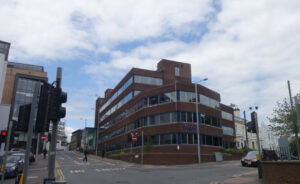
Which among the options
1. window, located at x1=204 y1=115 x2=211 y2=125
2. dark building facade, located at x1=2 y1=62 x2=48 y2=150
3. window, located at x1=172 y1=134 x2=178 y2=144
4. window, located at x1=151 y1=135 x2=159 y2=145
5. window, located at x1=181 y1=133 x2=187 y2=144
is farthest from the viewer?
dark building facade, located at x1=2 y1=62 x2=48 y2=150

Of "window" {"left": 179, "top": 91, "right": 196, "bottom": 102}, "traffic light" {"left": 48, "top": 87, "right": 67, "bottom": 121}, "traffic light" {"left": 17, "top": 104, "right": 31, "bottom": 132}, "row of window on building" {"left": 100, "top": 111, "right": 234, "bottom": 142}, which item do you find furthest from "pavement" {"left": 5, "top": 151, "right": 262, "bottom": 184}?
"window" {"left": 179, "top": 91, "right": 196, "bottom": 102}

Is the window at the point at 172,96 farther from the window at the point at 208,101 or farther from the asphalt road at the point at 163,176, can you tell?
the asphalt road at the point at 163,176

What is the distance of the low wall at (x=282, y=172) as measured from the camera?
9.21m

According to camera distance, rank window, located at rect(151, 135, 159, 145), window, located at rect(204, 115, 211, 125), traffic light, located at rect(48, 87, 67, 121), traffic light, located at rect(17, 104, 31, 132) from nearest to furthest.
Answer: traffic light, located at rect(48, 87, 67, 121) → traffic light, located at rect(17, 104, 31, 132) → window, located at rect(151, 135, 159, 145) → window, located at rect(204, 115, 211, 125)

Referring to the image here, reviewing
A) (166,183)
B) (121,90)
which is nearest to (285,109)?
(166,183)

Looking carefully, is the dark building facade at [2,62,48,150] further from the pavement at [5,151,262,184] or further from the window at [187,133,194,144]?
the pavement at [5,151,262,184]

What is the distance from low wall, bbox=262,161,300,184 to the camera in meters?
9.21

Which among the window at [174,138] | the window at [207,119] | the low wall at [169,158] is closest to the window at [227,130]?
the window at [207,119]

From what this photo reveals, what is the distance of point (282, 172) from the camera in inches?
390

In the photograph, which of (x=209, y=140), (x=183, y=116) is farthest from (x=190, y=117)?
(x=209, y=140)

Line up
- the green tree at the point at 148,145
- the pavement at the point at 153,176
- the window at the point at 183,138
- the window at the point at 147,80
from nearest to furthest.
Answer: the pavement at the point at 153,176, the window at the point at 183,138, the green tree at the point at 148,145, the window at the point at 147,80

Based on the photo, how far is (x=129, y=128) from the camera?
44188 millimetres

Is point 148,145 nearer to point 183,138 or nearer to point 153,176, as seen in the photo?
point 183,138

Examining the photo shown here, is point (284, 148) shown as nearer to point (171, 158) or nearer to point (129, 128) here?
point (171, 158)
